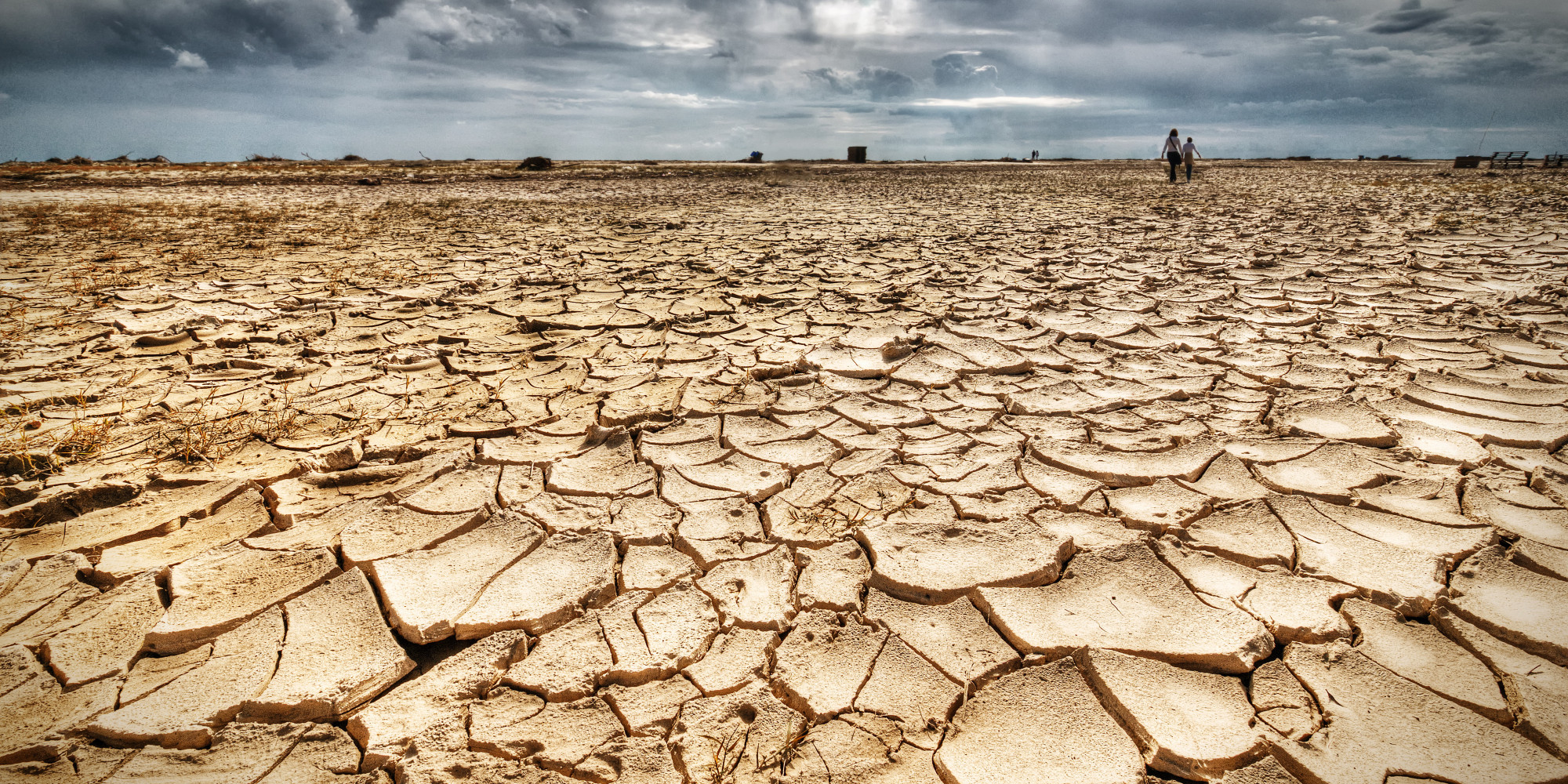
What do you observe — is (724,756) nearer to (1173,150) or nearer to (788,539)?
(788,539)

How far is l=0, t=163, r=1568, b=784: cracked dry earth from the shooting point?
1.13 meters

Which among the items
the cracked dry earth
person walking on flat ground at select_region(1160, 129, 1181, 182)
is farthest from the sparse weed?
person walking on flat ground at select_region(1160, 129, 1181, 182)

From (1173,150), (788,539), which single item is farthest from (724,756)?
(1173,150)

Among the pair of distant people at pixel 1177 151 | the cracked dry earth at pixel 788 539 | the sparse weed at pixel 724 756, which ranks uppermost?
the pair of distant people at pixel 1177 151

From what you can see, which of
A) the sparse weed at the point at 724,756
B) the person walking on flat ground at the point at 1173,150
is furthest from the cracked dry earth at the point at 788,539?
the person walking on flat ground at the point at 1173,150

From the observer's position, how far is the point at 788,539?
169cm

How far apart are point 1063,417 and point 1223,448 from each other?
49 cm

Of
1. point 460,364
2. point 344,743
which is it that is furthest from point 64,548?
point 460,364

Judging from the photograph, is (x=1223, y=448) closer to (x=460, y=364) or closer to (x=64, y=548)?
(x=460, y=364)

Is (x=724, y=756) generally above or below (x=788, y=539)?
below

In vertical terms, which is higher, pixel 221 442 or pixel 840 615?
pixel 221 442

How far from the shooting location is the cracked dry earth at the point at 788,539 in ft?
3.72

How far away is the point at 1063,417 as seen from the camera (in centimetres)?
234

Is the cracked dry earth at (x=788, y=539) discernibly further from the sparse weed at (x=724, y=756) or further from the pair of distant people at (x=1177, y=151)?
the pair of distant people at (x=1177, y=151)
